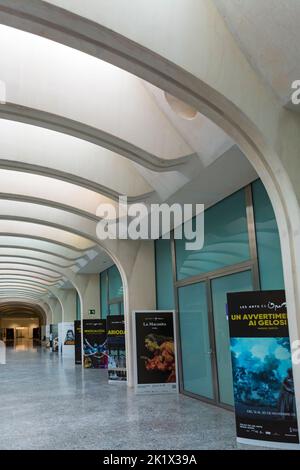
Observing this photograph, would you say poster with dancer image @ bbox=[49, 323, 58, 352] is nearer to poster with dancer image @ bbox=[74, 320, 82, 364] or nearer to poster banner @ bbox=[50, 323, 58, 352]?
poster banner @ bbox=[50, 323, 58, 352]

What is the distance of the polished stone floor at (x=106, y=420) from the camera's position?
20.3ft

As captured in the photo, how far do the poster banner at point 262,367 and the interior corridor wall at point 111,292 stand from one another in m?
10.1

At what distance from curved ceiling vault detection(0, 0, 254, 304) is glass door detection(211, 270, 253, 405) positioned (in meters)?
1.79

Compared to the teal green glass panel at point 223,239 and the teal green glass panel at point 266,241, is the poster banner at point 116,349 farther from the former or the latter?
the teal green glass panel at point 266,241

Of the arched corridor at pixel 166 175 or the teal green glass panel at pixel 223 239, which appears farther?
the teal green glass panel at pixel 223 239

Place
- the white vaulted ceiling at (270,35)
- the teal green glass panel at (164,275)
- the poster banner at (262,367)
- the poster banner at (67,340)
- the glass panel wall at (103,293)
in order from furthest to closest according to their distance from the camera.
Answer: the poster banner at (67,340)
the glass panel wall at (103,293)
the teal green glass panel at (164,275)
the poster banner at (262,367)
the white vaulted ceiling at (270,35)

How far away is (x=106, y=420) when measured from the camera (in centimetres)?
766

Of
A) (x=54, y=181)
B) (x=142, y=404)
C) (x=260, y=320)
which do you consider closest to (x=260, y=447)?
(x=260, y=320)

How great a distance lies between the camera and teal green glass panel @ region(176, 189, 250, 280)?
8.08 metres

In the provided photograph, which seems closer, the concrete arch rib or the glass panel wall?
the concrete arch rib

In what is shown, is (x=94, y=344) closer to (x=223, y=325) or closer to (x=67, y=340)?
(x=67, y=340)

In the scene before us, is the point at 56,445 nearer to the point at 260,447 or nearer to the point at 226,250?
the point at 260,447

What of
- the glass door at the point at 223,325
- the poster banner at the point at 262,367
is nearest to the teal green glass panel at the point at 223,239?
the glass door at the point at 223,325

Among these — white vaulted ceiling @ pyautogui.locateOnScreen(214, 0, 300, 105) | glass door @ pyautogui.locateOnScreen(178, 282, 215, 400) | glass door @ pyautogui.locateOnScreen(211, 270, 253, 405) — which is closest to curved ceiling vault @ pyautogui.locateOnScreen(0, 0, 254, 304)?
white vaulted ceiling @ pyautogui.locateOnScreen(214, 0, 300, 105)
